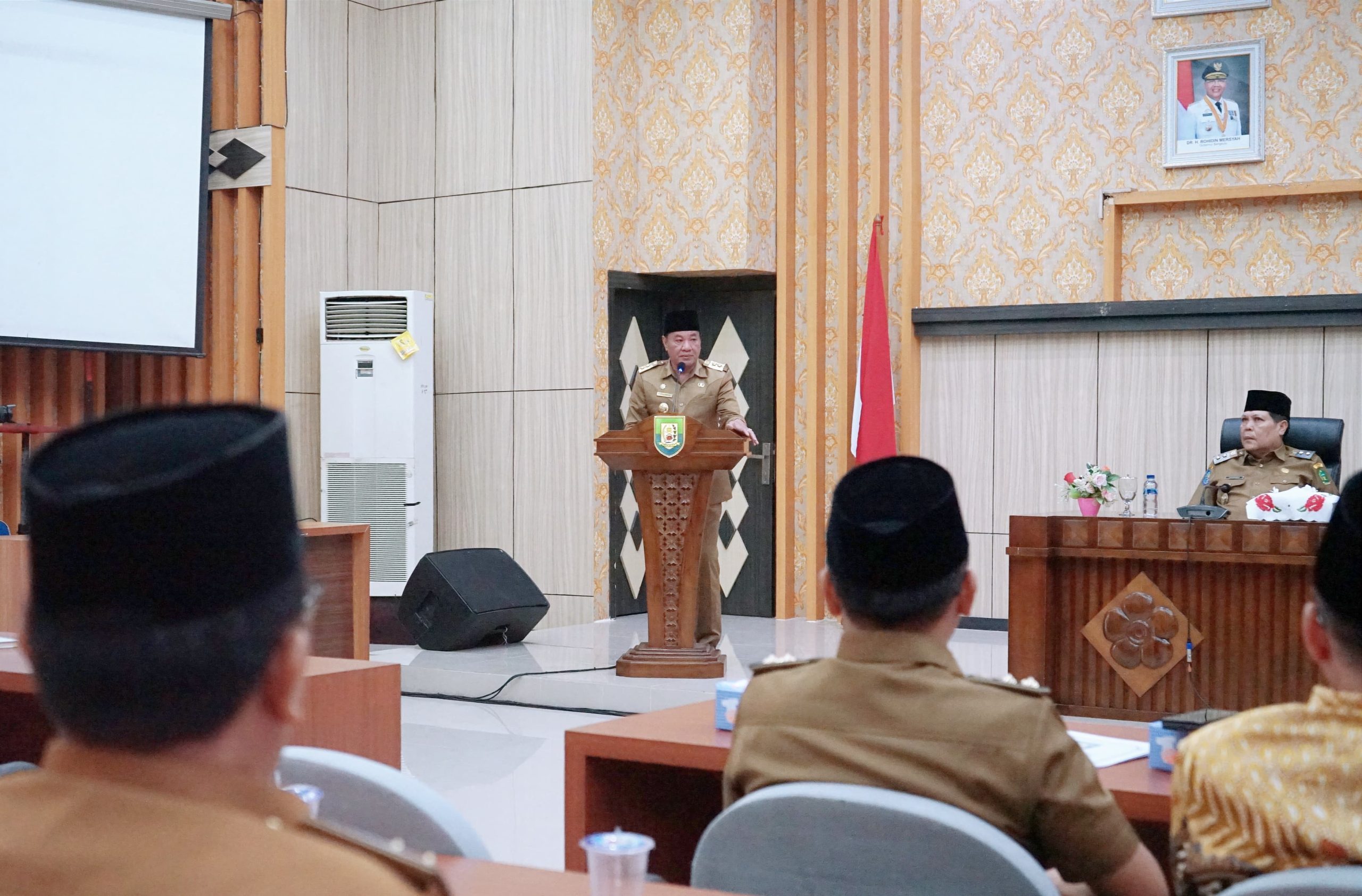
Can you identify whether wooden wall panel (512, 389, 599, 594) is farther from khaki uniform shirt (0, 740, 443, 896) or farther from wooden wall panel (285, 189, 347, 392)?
khaki uniform shirt (0, 740, 443, 896)

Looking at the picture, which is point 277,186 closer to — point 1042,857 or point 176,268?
point 176,268

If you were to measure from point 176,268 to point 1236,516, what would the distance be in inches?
202

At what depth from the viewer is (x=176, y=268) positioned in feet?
23.4

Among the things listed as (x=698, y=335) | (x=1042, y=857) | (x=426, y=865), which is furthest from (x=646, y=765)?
(x=698, y=335)

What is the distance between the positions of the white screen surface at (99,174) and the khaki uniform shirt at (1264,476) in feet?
16.4

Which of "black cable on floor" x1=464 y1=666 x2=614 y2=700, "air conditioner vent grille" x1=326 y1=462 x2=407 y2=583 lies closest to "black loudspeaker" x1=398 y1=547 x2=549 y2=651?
"black cable on floor" x1=464 y1=666 x2=614 y2=700

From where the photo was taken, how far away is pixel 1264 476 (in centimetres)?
596

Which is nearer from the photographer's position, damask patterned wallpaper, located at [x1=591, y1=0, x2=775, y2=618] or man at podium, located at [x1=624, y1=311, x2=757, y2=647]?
man at podium, located at [x1=624, y1=311, x2=757, y2=647]

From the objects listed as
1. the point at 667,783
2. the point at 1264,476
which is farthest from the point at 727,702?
the point at 1264,476

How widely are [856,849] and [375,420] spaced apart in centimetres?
673

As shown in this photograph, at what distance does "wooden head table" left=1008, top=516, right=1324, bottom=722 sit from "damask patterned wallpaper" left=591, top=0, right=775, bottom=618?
3506 millimetres

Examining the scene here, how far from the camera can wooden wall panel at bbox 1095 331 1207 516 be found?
23.9ft

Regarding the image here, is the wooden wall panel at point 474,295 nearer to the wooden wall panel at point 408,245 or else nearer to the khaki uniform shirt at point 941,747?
the wooden wall panel at point 408,245

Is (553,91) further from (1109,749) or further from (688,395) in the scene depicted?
(1109,749)
